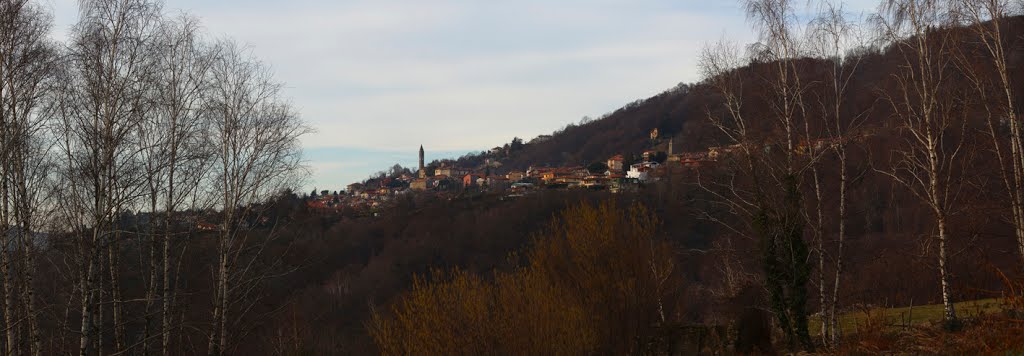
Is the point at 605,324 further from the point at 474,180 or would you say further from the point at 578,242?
the point at 474,180

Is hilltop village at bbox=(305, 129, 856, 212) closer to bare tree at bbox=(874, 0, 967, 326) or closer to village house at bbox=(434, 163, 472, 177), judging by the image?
village house at bbox=(434, 163, 472, 177)

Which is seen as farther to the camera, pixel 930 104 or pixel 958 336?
pixel 930 104

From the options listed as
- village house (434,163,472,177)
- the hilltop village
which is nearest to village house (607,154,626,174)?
the hilltop village

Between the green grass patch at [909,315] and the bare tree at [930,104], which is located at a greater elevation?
the bare tree at [930,104]

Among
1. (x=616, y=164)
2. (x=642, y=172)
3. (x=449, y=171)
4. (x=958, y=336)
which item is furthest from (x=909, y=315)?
(x=449, y=171)

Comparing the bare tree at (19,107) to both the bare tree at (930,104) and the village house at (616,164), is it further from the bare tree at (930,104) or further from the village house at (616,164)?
the village house at (616,164)

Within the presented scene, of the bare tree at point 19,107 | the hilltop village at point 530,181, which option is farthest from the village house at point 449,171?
the bare tree at point 19,107

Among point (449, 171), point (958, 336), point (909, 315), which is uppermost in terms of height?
point (449, 171)

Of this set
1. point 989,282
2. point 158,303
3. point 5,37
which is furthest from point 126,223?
point 989,282

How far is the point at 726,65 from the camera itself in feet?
48.3

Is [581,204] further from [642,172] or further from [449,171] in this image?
[449,171]

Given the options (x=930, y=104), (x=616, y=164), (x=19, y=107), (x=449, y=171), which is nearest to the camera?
(x=19, y=107)

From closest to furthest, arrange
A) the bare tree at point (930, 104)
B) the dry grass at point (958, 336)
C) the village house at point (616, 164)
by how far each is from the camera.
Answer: the dry grass at point (958, 336)
the bare tree at point (930, 104)
the village house at point (616, 164)

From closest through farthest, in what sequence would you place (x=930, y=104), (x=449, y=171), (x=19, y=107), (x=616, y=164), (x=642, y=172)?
(x=19, y=107), (x=930, y=104), (x=642, y=172), (x=616, y=164), (x=449, y=171)
